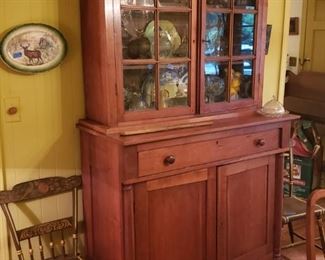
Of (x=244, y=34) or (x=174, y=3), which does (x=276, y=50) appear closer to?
(x=244, y=34)

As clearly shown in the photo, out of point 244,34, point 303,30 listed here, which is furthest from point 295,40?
point 244,34

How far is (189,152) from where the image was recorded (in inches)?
78.0

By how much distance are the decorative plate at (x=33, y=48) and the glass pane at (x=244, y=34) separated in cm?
92

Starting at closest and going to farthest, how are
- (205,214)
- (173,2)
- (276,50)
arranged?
(173,2)
(205,214)
(276,50)

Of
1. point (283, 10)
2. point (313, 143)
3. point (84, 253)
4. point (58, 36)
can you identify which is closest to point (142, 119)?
point (58, 36)

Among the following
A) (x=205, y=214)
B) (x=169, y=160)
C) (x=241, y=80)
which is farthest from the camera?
(x=241, y=80)

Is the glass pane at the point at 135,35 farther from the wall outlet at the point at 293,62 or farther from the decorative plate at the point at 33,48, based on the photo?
the wall outlet at the point at 293,62

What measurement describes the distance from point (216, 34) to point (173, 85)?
377 mm

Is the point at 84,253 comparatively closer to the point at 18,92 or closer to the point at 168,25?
the point at 18,92

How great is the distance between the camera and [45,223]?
2051 mm

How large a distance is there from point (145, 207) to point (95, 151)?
36 cm

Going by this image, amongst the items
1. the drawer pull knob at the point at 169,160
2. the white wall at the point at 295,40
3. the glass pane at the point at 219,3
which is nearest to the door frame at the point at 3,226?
the drawer pull knob at the point at 169,160

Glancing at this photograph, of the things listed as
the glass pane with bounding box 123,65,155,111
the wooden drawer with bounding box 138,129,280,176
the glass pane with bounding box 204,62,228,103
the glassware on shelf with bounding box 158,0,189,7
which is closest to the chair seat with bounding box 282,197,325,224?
the wooden drawer with bounding box 138,129,280,176

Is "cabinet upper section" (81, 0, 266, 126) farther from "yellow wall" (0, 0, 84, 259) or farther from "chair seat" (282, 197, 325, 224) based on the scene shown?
"chair seat" (282, 197, 325, 224)
